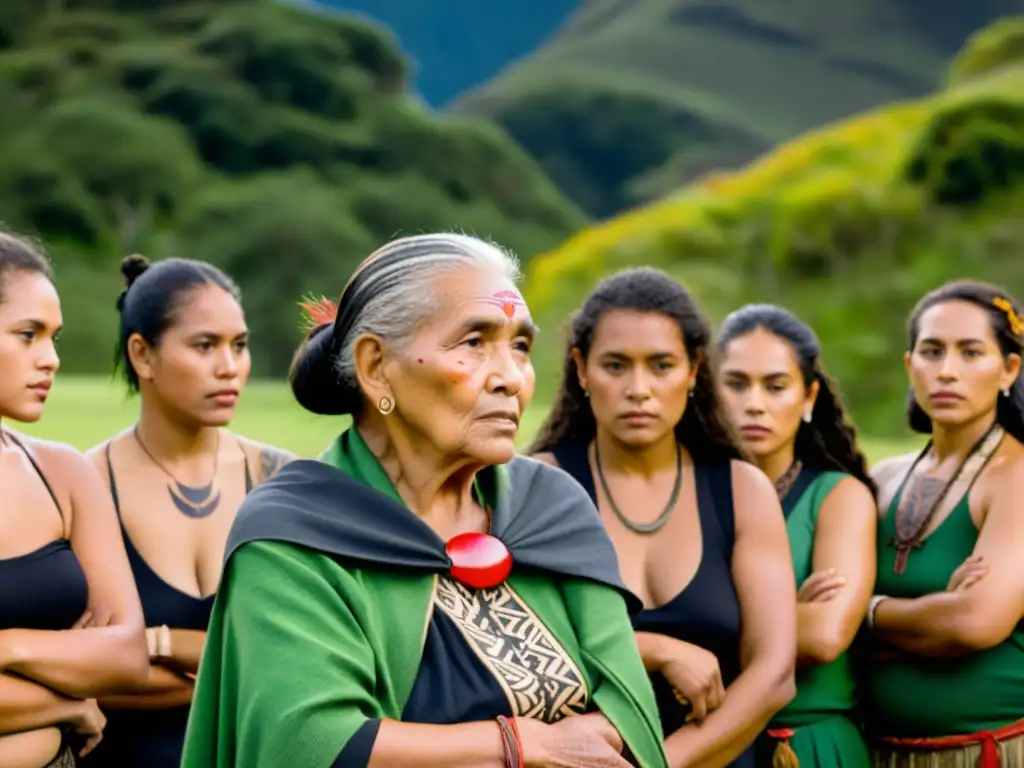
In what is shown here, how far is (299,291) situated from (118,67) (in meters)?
8.98

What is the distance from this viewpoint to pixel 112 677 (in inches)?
132

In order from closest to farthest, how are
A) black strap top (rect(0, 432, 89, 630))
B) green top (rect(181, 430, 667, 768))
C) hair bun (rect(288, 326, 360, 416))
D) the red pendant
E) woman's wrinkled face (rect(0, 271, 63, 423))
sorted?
green top (rect(181, 430, 667, 768)) → the red pendant → hair bun (rect(288, 326, 360, 416)) → black strap top (rect(0, 432, 89, 630)) → woman's wrinkled face (rect(0, 271, 63, 423))

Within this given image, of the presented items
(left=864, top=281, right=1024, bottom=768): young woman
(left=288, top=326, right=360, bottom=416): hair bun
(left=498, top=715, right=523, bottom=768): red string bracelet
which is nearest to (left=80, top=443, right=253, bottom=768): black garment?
(left=288, top=326, right=360, bottom=416): hair bun

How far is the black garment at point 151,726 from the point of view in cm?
388

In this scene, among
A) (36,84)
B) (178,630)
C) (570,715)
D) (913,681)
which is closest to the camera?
(570,715)

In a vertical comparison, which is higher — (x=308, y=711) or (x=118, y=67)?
(x=118, y=67)

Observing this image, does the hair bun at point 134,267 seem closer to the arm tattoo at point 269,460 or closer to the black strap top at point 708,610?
the arm tattoo at point 269,460

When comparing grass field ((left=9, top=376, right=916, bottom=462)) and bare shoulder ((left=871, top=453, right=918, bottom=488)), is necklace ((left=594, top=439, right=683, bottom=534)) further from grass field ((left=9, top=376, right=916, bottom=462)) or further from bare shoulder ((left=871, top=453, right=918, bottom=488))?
grass field ((left=9, top=376, right=916, bottom=462))

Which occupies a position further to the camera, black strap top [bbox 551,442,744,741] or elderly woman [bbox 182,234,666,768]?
black strap top [bbox 551,442,744,741]

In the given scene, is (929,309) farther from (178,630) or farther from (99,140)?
(99,140)

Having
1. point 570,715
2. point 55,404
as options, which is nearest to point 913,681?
point 570,715

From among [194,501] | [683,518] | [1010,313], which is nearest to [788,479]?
[683,518]

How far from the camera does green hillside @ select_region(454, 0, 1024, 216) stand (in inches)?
1548

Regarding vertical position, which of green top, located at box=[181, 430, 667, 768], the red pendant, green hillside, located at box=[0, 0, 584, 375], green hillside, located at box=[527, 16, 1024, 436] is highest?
green hillside, located at box=[0, 0, 584, 375]
